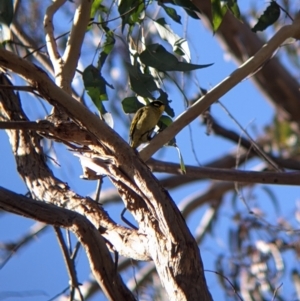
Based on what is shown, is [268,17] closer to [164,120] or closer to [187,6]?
[187,6]

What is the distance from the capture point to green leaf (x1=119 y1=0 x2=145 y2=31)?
181 cm

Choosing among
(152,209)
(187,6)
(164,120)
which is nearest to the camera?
(152,209)

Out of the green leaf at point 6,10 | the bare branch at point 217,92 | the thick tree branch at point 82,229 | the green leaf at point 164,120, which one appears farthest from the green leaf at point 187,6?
the thick tree branch at point 82,229

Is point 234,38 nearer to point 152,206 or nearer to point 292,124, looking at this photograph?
point 292,124

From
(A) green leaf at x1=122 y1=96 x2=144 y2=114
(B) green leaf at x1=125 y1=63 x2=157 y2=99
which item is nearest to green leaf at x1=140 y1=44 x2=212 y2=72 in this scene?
(B) green leaf at x1=125 y1=63 x2=157 y2=99

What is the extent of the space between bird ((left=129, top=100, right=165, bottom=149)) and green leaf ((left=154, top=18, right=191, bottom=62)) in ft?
0.44

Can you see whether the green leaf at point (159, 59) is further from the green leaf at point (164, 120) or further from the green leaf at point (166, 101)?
the green leaf at point (164, 120)

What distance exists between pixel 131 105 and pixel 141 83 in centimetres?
14

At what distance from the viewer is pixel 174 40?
182cm

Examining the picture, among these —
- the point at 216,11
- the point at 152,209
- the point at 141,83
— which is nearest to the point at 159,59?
the point at 141,83

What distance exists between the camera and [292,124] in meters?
3.83

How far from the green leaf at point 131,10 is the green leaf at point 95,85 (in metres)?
0.14

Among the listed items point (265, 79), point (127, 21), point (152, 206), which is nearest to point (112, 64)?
point (265, 79)

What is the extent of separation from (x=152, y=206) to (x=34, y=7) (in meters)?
1.94
